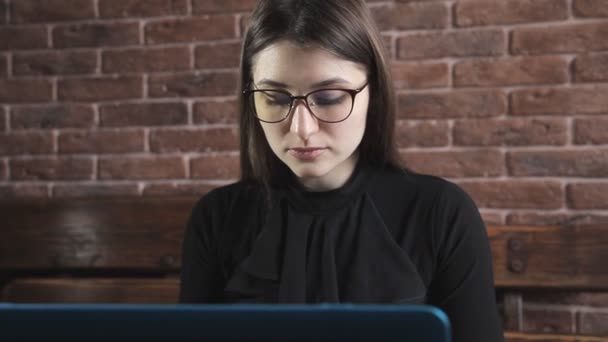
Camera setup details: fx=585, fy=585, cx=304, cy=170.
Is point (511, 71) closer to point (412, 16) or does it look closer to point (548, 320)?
point (412, 16)

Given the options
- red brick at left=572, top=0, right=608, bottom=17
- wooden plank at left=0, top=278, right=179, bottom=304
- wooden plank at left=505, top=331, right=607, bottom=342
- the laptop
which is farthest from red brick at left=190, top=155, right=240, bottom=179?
the laptop

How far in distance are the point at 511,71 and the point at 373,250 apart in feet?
2.46

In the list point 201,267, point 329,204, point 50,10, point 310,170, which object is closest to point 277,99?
point 310,170

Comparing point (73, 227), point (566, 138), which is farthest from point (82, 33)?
point (566, 138)

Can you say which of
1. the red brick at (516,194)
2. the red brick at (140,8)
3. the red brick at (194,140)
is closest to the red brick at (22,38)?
the red brick at (140,8)

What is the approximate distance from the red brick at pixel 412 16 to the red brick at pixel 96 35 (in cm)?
74

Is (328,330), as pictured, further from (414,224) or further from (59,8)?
(59,8)

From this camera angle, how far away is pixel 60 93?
1.83 metres

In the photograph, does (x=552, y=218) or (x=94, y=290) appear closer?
(x=552, y=218)

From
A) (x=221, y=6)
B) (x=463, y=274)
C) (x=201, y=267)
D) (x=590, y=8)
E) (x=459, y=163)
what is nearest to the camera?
(x=463, y=274)

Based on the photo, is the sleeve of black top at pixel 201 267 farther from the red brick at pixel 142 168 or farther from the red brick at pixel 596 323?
the red brick at pixel 596 323

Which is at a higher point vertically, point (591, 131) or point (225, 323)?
point (591, 131)

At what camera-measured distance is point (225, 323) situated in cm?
38

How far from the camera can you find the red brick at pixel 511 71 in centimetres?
150
